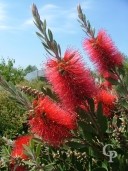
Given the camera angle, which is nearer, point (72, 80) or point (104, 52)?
point (72, 80)

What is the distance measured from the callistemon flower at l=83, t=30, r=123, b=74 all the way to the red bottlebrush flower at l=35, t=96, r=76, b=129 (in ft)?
1.48

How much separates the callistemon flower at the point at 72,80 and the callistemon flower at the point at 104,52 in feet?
1.08

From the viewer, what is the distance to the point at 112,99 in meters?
2.18

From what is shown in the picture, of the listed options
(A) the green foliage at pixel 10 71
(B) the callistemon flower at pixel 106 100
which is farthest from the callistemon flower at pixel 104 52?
(A) the green foliage at pixel 10 71

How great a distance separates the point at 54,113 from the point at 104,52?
0.54 m

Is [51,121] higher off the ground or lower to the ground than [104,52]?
lower

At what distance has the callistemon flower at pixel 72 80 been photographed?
1.85m

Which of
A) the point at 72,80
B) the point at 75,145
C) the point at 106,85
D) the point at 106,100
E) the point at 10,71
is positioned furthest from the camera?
the point at 10,71

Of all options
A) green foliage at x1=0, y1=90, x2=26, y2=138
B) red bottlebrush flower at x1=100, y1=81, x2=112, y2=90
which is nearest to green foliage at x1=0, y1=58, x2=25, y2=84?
green foliage at x1=0, y1=90, x2=26, y2=138

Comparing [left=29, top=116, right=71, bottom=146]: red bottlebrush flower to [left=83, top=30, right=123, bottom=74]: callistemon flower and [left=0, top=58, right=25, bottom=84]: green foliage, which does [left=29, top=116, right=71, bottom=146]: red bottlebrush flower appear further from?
[left=0, top=58, right=25, bottom=84]: green foliage

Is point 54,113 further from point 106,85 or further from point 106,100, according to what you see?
point 106,85

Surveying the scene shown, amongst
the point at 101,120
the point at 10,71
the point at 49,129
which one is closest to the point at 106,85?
the point at 101,120

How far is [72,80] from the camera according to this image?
185cm

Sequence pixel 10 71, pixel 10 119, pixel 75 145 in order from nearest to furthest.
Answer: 1. pixel 75 145
2. pixel 10 119
3. pixel 10 71
